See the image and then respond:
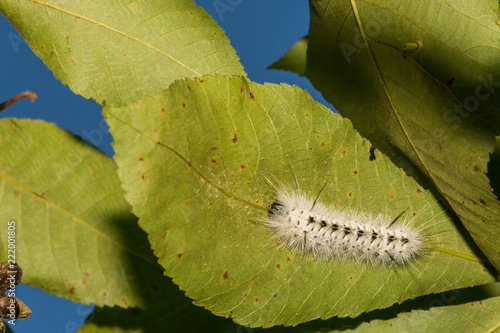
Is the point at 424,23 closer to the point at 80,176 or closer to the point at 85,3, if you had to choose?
the point at 85,3

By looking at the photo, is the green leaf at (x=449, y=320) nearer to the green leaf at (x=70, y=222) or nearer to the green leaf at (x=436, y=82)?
the green leaf at (x=436, y=82)

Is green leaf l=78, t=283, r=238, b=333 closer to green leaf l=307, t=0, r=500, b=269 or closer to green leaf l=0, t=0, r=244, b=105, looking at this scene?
green leaf l=0, t=0, r=244, b=105

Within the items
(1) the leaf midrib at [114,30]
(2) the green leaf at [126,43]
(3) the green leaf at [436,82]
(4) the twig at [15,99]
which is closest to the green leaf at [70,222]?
(4) the twig at [15,99]

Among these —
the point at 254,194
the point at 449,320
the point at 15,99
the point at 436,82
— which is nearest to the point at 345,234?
the point at 449,320

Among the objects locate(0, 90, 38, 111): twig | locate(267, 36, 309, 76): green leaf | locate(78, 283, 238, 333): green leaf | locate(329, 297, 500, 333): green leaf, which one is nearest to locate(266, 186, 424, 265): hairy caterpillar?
locate(329, 297, 500, 333): green leaf

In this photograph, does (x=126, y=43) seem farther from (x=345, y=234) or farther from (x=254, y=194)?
(x=345, y=234)
